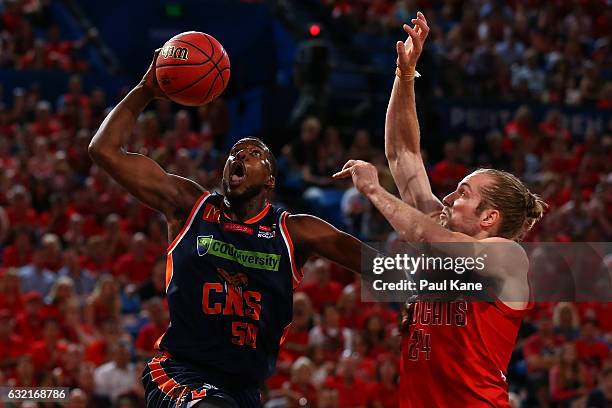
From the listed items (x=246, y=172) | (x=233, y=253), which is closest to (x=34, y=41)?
(x=246, y=172)

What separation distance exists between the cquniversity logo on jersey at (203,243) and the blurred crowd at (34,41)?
10.3 metres

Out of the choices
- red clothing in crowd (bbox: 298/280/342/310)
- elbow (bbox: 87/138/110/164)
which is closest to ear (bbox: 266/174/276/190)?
elbow (bbox: 87/138/110/164)

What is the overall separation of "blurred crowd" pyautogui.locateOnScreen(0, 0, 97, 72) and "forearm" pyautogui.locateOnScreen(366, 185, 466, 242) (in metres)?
11.0

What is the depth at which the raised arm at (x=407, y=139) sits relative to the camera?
4980 millimetres

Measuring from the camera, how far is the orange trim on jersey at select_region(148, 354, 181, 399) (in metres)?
4.58

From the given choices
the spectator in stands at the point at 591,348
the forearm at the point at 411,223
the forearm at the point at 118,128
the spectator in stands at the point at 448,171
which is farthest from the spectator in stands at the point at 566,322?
the forearm at the point at 118,128

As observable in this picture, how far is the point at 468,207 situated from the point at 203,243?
3.98ft

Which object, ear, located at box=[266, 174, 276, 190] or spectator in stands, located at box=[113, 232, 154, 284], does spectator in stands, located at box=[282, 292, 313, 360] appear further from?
ear, located at box=[266, 174, 276, 190]

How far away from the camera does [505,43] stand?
17125mm

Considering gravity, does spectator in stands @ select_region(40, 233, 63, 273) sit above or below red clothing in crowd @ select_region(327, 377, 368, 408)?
above

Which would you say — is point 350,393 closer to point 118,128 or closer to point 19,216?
point 19,216

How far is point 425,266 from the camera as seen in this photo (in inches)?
188

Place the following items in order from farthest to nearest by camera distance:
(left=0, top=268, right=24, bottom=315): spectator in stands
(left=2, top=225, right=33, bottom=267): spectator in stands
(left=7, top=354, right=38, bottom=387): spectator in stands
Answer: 1. (left=2, top=225, right=33, bottom=267): spectator in stands
2. (left=0, top=268, right=24, bottom=315): spectator in stands
3. (left=7, top=354, right=38, bottom=387): spectator in stands

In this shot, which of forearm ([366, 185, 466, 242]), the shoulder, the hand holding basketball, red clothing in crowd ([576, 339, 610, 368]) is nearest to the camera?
forearm ([366, 185, 466, 242])
